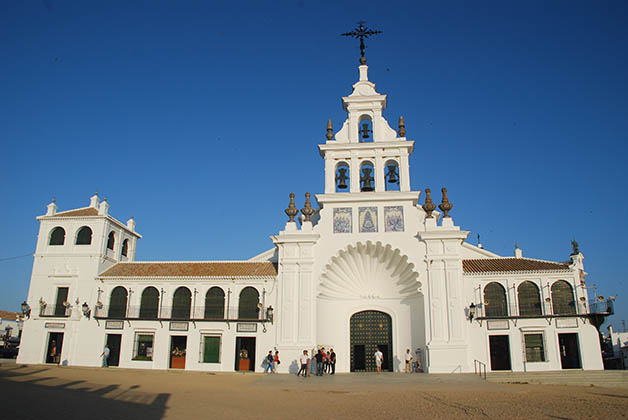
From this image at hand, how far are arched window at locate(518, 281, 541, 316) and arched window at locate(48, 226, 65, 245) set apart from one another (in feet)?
84.5

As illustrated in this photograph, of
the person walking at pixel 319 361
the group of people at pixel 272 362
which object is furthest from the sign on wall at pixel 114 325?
the person walking at pixel 319 361

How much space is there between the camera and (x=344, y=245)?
2452 cm

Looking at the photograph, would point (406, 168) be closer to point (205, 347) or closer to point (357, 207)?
point (357, 207)

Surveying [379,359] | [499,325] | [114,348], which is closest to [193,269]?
[114,348]

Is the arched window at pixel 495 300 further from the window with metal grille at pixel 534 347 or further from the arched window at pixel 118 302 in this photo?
the arched window at pixel 118 302

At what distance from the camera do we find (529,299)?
24484 millimetres

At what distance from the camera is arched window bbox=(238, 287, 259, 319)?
25.3 metres

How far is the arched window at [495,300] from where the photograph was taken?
2442 cm

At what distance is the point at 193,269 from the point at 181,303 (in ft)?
6.98

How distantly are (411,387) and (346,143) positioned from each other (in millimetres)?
13593

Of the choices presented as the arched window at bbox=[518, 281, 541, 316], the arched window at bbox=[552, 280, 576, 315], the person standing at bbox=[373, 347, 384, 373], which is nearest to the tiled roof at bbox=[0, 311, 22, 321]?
the person standing at bbox=[373, 347, 384, 373]

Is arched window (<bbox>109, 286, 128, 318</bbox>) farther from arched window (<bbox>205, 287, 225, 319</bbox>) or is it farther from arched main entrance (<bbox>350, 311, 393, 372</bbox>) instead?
arched main entrance (<bbox>350, 311, 393, 372</bbox>)

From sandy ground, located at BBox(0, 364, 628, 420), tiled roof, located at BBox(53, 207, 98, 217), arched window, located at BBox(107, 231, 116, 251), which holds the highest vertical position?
tiled roof, located at BBox(53, 207, 98, 217)

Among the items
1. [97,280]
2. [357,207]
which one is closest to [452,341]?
[357,207]
